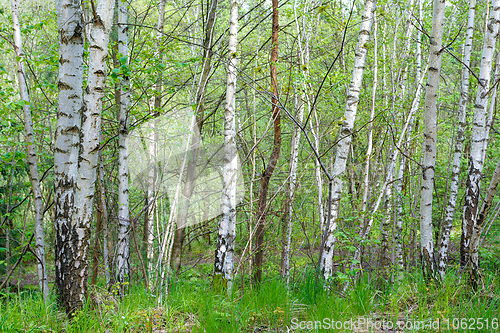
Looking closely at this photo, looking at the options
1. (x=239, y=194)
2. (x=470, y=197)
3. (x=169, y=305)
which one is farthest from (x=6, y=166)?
(x=470, y=197)

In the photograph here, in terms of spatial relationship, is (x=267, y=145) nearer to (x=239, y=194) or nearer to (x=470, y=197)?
(x=239, y=194)

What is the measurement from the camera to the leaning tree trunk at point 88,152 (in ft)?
9.21

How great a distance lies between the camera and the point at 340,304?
287cm

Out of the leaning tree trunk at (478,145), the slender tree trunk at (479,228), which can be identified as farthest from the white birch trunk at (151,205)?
the leaning tree trunk at (478,145)

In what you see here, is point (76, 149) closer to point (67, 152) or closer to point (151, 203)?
point (67, 152)

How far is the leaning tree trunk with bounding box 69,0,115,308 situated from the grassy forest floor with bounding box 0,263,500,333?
21 centimetres

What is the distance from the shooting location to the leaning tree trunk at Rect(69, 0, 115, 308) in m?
2.81

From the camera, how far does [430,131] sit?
139 inches

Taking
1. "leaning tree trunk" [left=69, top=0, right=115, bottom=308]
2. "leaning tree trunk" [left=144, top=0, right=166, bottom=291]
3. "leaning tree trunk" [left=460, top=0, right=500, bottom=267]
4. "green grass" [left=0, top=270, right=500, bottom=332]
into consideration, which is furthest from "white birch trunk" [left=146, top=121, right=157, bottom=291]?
"leaning tree trunk" [left=460, top=0, right=500, bottom=267]

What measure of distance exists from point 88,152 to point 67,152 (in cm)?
16

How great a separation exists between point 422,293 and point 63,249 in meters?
3.35

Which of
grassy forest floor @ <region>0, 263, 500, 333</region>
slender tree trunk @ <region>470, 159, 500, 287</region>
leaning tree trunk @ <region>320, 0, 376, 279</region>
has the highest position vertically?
leaning tree trunk @ <region>320, 0, 376, 279</region>

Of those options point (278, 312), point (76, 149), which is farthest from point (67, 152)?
point (278, 312)

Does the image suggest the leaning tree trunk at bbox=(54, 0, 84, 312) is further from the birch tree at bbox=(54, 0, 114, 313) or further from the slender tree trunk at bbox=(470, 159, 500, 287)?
the slender tree trunk at bbox=(470, 159, 500, 287)
